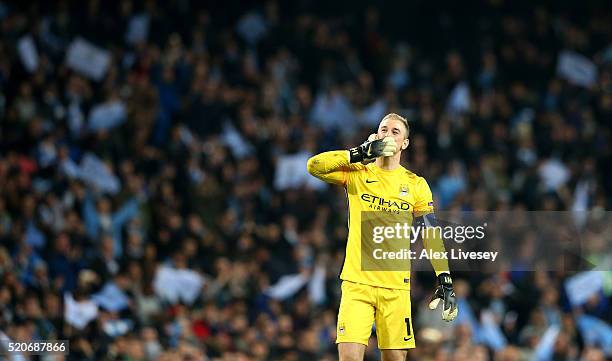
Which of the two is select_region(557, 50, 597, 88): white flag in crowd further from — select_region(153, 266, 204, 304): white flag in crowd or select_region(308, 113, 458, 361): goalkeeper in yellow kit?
select_region(308, 113, 458, 361): goalkeeper in yellow kit

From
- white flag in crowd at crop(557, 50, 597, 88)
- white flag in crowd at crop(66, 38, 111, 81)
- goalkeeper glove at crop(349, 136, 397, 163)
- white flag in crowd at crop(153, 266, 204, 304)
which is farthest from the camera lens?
white flag in crowd at crop(557, 50, 597, 88)

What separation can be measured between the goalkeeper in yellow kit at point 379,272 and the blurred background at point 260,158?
4.47m

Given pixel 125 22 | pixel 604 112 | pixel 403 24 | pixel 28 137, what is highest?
pixel 403 24

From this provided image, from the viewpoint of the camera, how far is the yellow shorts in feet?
32.8

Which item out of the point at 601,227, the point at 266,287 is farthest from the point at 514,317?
the point at 266,287

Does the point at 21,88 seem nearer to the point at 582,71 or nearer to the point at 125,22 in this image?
the point at 125,22

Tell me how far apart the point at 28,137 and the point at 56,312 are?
4.48 meters

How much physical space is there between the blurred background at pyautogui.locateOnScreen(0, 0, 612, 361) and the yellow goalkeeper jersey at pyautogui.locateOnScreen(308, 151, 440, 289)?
14.7ft

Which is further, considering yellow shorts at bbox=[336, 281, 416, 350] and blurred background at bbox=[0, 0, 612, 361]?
blurred background at bbox=[0, 0, 612, 361]

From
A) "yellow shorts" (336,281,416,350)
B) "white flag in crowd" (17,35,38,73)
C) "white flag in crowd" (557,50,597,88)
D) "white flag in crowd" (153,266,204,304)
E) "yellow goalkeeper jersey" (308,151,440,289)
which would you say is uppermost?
"white flag in crowd" (557,50,597,88)

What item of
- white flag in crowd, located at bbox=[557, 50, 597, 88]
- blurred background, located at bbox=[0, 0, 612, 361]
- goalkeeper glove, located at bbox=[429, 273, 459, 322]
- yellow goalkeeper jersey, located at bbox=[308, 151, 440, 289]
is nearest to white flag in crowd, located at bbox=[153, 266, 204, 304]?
blurred background, located at bbox=[0, 0, 612, 361]

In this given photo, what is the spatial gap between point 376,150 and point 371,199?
2.37 feet

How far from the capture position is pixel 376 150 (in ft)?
31.6

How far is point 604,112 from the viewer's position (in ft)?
73.0
